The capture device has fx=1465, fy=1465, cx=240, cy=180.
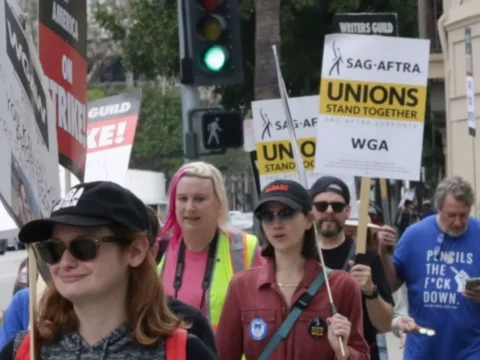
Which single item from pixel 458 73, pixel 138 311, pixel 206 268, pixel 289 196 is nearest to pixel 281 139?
pixel 206 268

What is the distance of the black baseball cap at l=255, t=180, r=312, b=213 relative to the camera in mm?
5957

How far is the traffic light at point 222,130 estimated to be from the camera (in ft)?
36.4

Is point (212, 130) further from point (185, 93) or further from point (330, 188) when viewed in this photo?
point (330, 188)

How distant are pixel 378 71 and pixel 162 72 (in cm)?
2225

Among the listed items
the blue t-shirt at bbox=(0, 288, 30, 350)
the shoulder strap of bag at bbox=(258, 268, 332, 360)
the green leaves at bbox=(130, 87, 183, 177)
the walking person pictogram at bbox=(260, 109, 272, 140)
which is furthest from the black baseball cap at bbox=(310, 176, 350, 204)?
the green leaves at bbox=(130, 87, 183, 177)

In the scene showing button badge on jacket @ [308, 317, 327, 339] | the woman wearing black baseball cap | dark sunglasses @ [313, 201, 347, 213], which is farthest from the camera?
dark sunglasses @ [313, 201, 347, 213]

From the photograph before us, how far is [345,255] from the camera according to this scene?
297 inches

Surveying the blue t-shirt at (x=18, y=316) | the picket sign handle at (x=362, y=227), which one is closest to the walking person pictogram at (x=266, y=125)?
the picket sign handle at (x=362, y=227)

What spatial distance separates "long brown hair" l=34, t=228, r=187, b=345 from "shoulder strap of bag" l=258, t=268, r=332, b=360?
7.18 ft

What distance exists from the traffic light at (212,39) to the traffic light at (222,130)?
399mm

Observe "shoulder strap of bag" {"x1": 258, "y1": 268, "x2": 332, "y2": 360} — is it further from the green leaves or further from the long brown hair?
the green leaves

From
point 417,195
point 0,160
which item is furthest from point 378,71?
point 417,195

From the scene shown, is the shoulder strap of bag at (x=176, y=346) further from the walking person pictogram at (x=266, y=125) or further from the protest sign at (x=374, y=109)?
the walking person pictogram at (x=266, y=125)

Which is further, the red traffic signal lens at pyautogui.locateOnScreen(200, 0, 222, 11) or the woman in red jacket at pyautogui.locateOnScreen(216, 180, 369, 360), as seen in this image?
the red traffic signal lens at pyautogui.locateOnScreen(200, 0, 222, 11)
